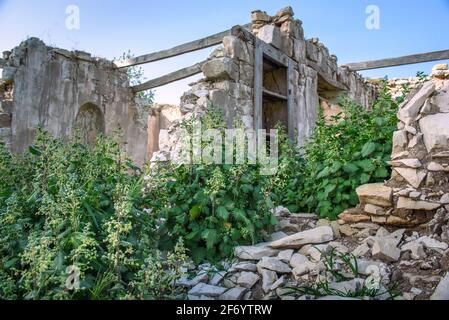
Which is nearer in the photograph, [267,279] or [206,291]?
[206,291]

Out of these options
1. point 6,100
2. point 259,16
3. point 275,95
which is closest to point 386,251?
point 275,95

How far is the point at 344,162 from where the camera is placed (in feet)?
9.86

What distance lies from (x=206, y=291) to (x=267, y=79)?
498 cm

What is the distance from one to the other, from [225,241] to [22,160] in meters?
1.79

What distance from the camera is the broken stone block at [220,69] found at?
15.4 ft

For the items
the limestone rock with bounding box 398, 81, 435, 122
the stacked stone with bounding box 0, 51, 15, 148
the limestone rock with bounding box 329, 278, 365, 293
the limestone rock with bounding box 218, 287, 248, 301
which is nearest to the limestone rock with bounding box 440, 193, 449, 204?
the limestone rock with bounding box 398, 81, 435, 122

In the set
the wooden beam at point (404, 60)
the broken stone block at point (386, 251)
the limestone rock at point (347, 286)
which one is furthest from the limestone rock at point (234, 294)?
the wooden beam at point (404, 60)

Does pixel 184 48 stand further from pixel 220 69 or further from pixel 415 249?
pixel 415 249

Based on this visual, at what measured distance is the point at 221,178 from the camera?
2443 millimetres

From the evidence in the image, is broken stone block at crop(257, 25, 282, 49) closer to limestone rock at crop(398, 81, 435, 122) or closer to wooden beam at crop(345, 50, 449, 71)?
wooden beam at crop(345, 50, 449, 71)

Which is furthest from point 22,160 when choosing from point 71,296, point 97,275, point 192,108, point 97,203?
point 192,108

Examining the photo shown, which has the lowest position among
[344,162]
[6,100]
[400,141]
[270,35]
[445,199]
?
[445,199]

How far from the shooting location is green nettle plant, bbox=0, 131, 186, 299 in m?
1.65

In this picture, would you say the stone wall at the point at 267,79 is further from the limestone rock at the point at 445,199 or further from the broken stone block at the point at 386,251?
the limestone rock at the point at 445,199
